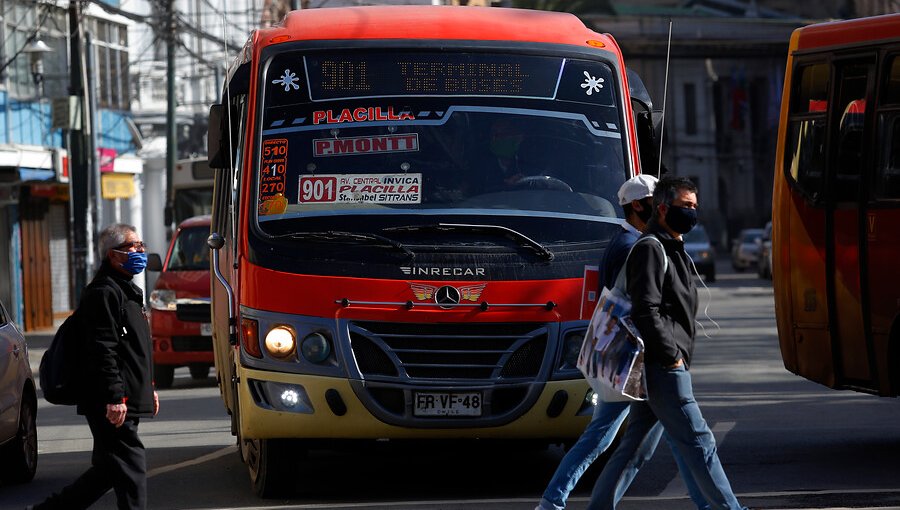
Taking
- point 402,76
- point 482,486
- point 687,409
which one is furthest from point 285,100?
point 687,409

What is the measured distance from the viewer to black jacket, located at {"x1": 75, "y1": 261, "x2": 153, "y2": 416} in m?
7.72

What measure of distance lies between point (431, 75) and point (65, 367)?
10.1 ft

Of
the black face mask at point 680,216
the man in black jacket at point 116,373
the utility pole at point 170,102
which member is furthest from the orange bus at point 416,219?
the utility pole at point 170,102

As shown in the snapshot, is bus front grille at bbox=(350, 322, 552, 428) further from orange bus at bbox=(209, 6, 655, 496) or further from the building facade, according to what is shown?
the building facade

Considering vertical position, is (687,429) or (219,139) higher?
(219,139)

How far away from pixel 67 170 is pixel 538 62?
2426 centimetres

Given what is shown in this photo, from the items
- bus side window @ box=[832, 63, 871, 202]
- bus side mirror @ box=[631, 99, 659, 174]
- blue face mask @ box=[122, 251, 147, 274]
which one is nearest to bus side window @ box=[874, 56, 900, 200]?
bus side window @ box=[832, 63, 871, 202]

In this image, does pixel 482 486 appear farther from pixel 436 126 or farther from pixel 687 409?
pixel 687 409

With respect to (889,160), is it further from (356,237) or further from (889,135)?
(356,237)

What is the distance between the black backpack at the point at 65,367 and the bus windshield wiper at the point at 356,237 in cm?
183

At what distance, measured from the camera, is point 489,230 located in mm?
9391

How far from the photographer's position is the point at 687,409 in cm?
737

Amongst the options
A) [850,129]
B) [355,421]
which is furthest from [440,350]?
[850,129]

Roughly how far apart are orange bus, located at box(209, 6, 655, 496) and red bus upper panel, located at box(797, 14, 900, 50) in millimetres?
1672
